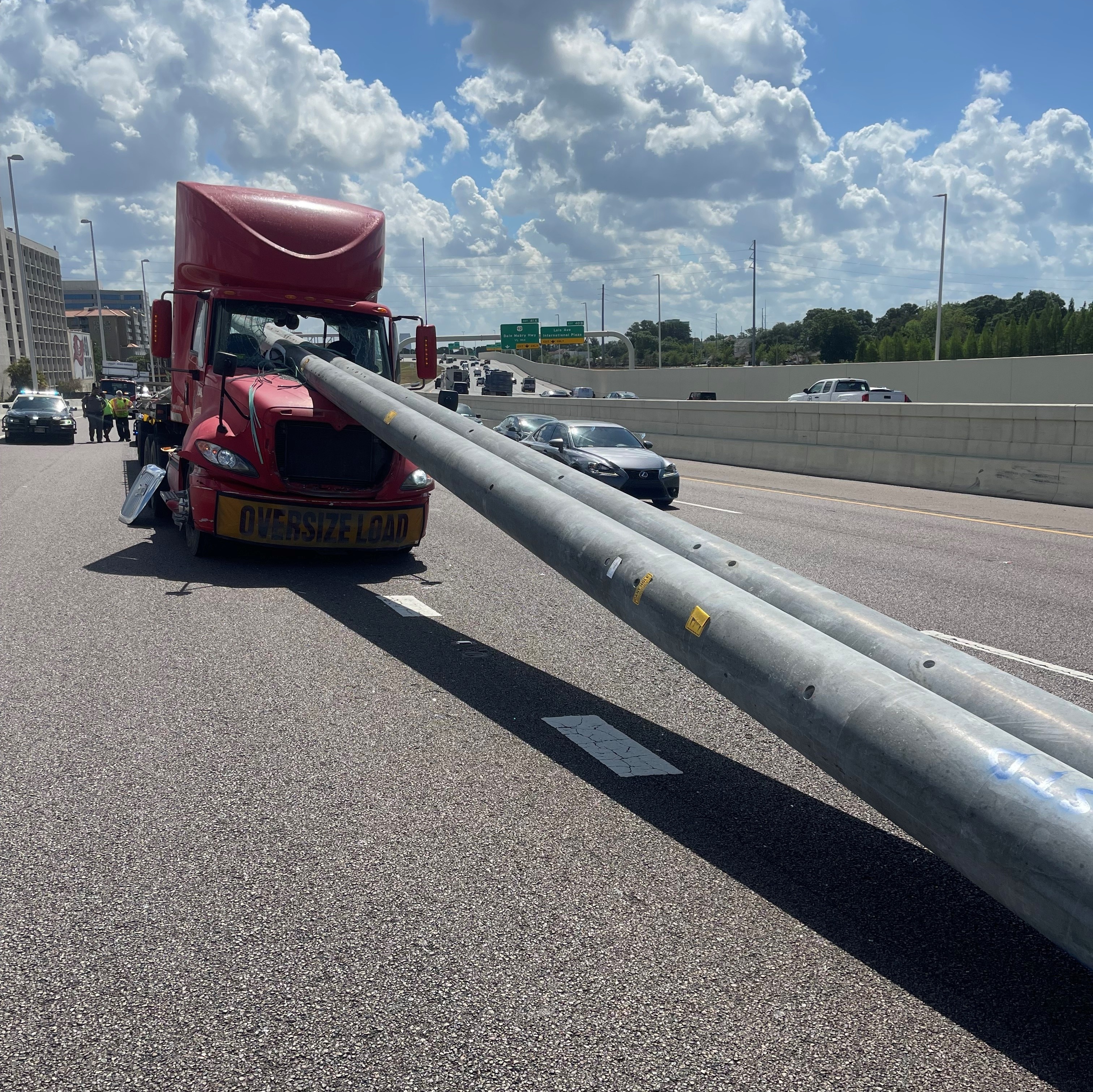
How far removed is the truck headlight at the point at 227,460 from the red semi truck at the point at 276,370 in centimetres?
1

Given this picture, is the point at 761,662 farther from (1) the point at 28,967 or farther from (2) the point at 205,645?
(2) the point at 205,645

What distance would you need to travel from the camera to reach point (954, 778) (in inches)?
134

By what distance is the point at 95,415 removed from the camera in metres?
36.4

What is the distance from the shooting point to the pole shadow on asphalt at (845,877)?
3193mm

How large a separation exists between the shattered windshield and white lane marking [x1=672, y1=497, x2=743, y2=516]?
694cm

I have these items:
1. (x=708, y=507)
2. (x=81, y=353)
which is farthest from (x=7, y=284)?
(x=708, y=507)

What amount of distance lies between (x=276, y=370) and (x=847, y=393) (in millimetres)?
35684

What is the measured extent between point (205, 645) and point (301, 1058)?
4766 mm

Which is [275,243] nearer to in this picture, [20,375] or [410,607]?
[410,607]

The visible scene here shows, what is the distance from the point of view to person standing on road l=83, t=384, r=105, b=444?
36.5m

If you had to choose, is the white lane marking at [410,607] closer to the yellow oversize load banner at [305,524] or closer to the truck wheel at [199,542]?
the yellow oversize load banner at [305,524]

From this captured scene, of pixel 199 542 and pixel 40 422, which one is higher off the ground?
pixel 199 542

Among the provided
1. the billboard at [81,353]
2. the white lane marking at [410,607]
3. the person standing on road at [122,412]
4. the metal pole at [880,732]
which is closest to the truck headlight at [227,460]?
the white lane marking at [410,607]

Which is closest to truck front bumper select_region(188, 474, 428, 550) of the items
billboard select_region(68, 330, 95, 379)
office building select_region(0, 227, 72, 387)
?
billboard select_region(68, 330, 95, 379)
